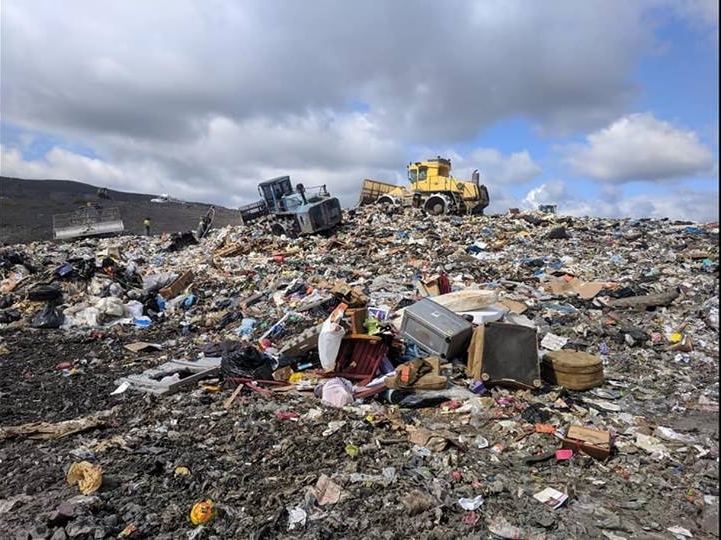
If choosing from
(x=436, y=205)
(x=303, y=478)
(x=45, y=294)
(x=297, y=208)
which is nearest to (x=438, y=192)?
(x=436, y=205)

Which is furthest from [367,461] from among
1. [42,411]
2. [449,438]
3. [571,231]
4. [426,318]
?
[571,231]

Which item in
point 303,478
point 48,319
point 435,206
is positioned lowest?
point 303,478

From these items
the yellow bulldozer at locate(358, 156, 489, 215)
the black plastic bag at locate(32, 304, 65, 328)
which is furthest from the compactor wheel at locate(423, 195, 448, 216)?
the black plastic bag at locate(32, 304, 65, 328)

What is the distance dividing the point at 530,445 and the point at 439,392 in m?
0.97

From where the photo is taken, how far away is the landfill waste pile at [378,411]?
9.22 ft

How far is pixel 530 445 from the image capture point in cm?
376

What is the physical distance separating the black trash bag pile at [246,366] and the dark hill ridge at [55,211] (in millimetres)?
20432

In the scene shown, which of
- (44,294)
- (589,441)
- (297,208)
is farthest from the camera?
(297,208)

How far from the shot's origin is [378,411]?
425 cm

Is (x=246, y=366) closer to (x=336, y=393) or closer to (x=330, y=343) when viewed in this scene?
(x=330, y=343)

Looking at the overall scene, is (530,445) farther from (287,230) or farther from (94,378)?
(287,230)

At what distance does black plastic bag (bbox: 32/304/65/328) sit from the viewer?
8.25 metres

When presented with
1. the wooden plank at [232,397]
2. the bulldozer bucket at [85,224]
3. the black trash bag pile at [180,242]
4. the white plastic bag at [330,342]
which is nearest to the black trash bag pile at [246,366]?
the wooden plank at [232,397]

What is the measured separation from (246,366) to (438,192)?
15.1m
